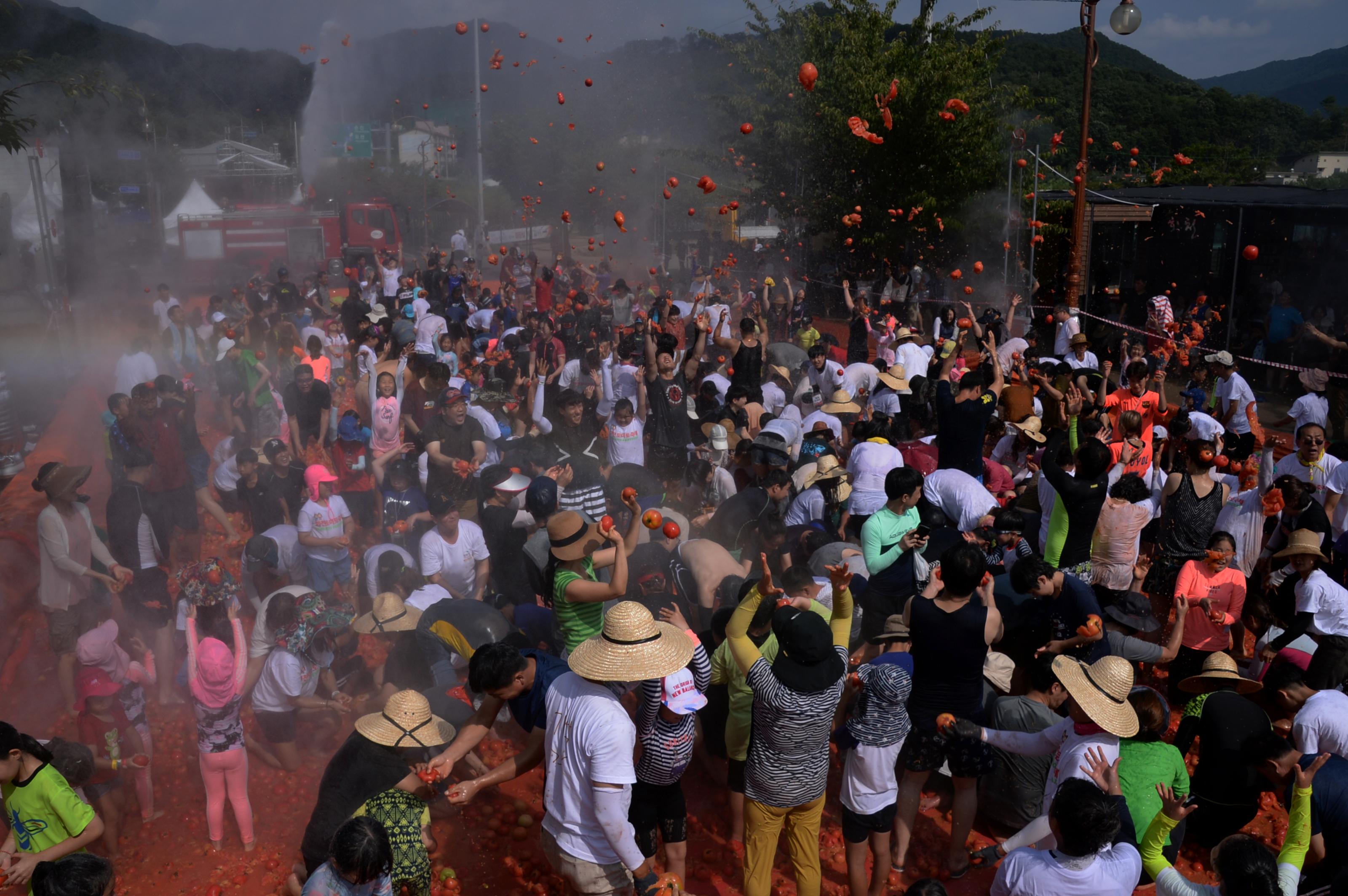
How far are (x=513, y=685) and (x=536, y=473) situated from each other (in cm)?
336

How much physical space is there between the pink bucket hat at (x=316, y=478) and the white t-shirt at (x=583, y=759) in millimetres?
3933

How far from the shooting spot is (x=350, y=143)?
58.5 meters

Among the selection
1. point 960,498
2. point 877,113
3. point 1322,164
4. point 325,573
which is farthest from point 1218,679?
point 1322,164

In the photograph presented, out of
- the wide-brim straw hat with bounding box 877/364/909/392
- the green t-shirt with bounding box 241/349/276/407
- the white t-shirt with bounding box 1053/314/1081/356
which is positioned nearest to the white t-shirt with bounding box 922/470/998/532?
the wide-brim straw hat with bounding box 877/364/909/392

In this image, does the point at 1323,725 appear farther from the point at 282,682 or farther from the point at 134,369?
the point at 134,369

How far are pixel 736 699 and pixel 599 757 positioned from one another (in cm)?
117

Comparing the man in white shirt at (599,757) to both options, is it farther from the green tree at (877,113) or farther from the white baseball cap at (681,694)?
the green tree at (877,113)

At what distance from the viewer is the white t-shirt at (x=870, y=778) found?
161 inches

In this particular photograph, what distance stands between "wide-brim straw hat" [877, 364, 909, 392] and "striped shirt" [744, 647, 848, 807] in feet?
17.0

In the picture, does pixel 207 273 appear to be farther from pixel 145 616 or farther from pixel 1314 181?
pixel 1314 181

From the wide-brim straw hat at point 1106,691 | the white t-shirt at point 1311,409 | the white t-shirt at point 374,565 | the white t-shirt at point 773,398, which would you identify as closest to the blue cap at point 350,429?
the white t-shirt at point 374,565

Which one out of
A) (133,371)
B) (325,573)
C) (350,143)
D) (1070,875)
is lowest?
(325,573)

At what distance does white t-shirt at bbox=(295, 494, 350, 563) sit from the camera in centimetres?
670

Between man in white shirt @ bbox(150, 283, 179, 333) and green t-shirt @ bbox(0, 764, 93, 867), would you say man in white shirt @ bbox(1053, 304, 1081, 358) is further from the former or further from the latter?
man in white shirt @ bbox(150, 283, 179, 333)
